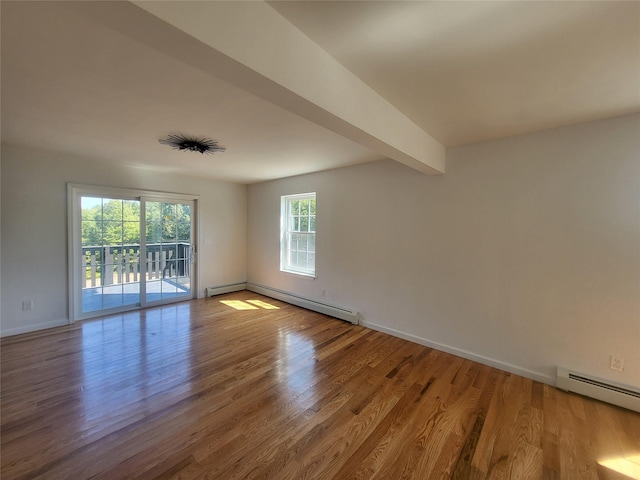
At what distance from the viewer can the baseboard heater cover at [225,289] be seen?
533 centimetres

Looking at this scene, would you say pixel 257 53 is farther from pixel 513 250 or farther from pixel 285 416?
pixel 513 250

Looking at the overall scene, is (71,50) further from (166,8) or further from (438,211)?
(438,211)

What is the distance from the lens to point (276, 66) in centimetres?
126

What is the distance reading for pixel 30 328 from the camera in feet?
11.4

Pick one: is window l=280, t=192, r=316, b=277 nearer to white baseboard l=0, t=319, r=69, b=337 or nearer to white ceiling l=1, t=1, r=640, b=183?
white ceiling l=1, t=1, r=640, b=183

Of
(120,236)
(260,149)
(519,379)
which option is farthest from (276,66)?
(120,236)

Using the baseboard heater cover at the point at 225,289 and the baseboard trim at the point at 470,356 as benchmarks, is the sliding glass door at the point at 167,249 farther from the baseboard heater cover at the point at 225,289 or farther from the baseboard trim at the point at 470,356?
the baseboard trim at the point at 470,356

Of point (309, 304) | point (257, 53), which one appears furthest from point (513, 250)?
point (309, 304)

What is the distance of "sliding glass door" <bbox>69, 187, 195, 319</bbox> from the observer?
3930mm

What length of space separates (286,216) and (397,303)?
2.71m

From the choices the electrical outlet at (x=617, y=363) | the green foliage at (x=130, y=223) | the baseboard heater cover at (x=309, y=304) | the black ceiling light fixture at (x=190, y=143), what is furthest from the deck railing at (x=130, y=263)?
the electrical outlet at (x=617, y=363)

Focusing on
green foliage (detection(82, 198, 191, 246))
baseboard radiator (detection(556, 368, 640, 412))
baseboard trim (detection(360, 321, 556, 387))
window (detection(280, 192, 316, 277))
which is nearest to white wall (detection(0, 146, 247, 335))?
green foliage (detection(82, 198, 191, 246))

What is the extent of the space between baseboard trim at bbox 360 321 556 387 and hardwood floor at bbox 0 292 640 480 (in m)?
0.09

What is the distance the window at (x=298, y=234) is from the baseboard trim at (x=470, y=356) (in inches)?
63.5
